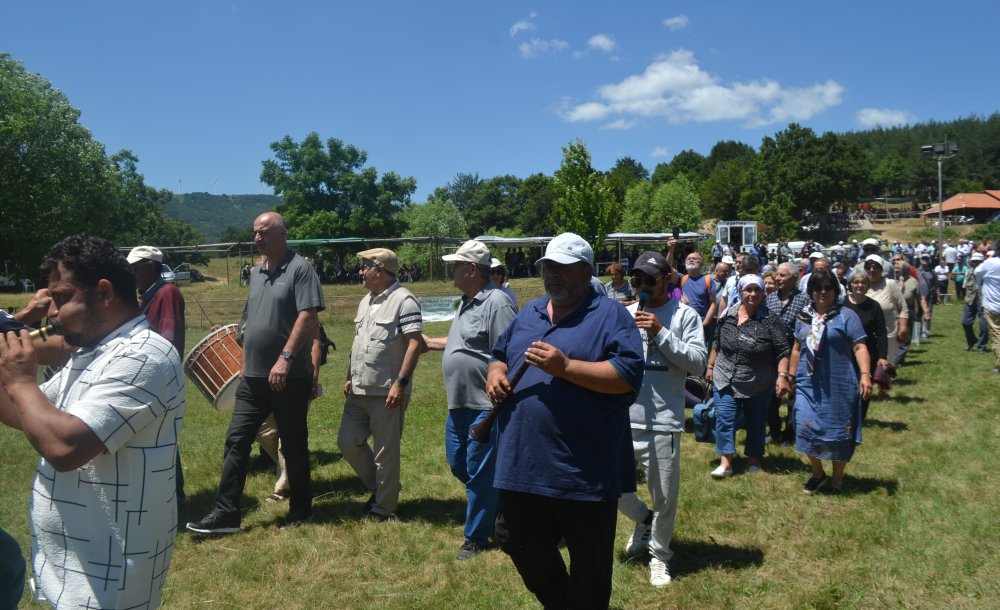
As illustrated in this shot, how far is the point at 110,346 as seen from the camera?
7.61 feet

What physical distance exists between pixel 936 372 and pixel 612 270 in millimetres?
7241

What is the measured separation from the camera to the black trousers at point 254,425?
527 cm

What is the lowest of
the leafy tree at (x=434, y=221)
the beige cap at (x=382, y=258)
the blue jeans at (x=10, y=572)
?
the blue jeans at (x=10, y=572)

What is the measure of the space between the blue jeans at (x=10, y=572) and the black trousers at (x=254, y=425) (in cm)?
252

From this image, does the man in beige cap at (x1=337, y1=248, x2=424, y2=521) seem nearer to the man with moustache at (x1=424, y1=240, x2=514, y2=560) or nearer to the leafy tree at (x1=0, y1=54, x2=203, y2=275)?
the man with moustache at (x1=424, y1=240, x2=514, y2=560)

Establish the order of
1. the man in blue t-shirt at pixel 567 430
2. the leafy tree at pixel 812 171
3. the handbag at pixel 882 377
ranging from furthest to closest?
the leafy tree at pixel 812 171 < the handbag at pixel 882 377 < the man in blue t-shirt at pixel 567 430

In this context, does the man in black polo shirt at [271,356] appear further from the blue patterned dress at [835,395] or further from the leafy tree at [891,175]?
the leafy tree at [891,175]

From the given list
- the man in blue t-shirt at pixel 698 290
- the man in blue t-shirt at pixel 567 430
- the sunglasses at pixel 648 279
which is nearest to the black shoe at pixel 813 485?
the sunglasses at pixel 648 279

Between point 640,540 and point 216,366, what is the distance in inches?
145

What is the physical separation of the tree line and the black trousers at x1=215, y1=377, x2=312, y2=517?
37544mm

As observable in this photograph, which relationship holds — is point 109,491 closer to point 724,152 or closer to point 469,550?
point 469,550

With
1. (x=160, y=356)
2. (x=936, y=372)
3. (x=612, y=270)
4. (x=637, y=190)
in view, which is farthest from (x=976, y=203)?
(x=160, y=356)

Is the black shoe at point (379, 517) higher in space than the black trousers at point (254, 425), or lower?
lower

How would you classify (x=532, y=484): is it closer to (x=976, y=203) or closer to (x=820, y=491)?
(x=820, y=491)
